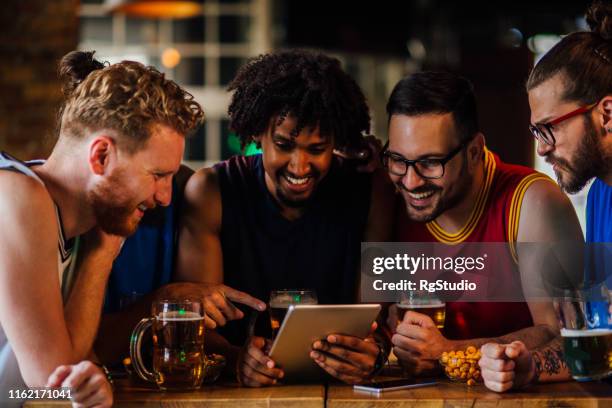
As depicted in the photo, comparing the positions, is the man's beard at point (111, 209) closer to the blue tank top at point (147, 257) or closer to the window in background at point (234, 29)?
the blue tank top at point (147, 257)

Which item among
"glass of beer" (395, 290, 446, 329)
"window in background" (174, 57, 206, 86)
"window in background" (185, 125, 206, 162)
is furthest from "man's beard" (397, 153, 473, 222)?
"window in background" (174, 57, 206, 86)

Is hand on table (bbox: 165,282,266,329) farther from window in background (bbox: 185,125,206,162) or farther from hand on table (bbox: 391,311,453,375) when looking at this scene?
window in background (bbox: 185,125,206,162)

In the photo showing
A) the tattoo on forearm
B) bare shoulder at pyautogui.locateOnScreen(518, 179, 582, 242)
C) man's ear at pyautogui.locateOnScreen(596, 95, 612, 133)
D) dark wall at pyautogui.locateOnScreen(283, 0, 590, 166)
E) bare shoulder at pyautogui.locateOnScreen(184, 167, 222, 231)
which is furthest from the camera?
dark wall at pyautogui.locateOnScreen(283, 0, 590, 166)

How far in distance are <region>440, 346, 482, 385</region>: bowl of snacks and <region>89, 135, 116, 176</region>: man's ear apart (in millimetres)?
784

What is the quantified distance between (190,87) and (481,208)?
16.4 feet

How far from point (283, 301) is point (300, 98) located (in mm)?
614

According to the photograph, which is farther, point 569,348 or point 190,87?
point 190,87

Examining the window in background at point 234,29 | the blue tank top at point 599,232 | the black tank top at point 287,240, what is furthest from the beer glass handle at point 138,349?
the window in background at point 234,29

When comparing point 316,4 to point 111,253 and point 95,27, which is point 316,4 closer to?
point 95,27

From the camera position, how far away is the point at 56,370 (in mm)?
1604

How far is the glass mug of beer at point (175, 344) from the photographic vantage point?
69.9 inches

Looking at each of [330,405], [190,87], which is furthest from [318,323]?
[190,87]

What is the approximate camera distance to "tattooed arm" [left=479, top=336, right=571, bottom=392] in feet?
5.73

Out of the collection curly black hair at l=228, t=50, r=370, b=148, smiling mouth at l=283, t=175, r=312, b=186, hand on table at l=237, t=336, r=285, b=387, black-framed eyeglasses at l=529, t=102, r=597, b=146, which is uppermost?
curly black hair at l=228, t=50, r=370, b=148
